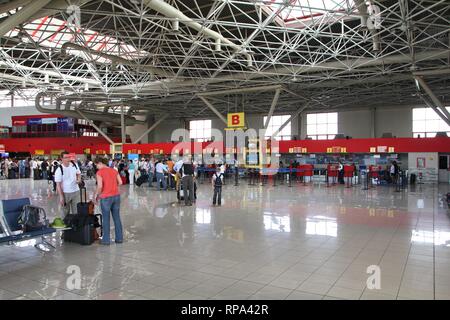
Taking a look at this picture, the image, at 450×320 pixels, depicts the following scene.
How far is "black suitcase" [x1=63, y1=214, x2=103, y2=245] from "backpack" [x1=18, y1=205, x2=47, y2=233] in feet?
2.33

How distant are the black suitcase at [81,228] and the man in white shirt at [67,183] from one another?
0.60 meters

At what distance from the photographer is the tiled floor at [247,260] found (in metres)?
4.22

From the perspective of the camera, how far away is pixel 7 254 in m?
5.93

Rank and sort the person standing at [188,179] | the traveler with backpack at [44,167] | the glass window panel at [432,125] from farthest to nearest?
1. the glass window panel at [432,125]
2. the traveler with backpack at [44,167]
3. the person standing at [188,179]

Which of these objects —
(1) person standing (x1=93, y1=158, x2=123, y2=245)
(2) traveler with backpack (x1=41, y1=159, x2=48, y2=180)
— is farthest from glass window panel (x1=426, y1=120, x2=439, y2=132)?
(1) person standing (x1=93, y1=158, x2=123, y2=245)

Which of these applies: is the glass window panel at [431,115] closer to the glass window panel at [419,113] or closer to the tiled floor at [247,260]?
the glass window panel at [419,113]

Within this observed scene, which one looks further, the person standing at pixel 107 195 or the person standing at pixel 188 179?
the person standing at pixel 188 179

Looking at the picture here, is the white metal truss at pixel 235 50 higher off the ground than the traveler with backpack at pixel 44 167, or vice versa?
the white metal truss at pixel 235 50

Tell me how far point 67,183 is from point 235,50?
572 inches

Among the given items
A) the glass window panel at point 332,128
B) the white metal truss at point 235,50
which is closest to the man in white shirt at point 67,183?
the white metal truss at point 235,50

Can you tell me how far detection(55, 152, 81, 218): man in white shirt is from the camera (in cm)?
716

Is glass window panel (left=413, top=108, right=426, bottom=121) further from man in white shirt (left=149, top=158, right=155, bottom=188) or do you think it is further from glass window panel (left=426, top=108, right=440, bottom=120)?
man in white shirt (left=149, top=158, right=155, bottom=188)

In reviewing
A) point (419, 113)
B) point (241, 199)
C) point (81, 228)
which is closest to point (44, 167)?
point (241, 199)

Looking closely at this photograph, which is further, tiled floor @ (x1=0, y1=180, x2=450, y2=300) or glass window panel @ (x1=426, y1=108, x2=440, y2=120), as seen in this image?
glass window panel @ (x1=426, y1=108, x2=440, y2=120)
